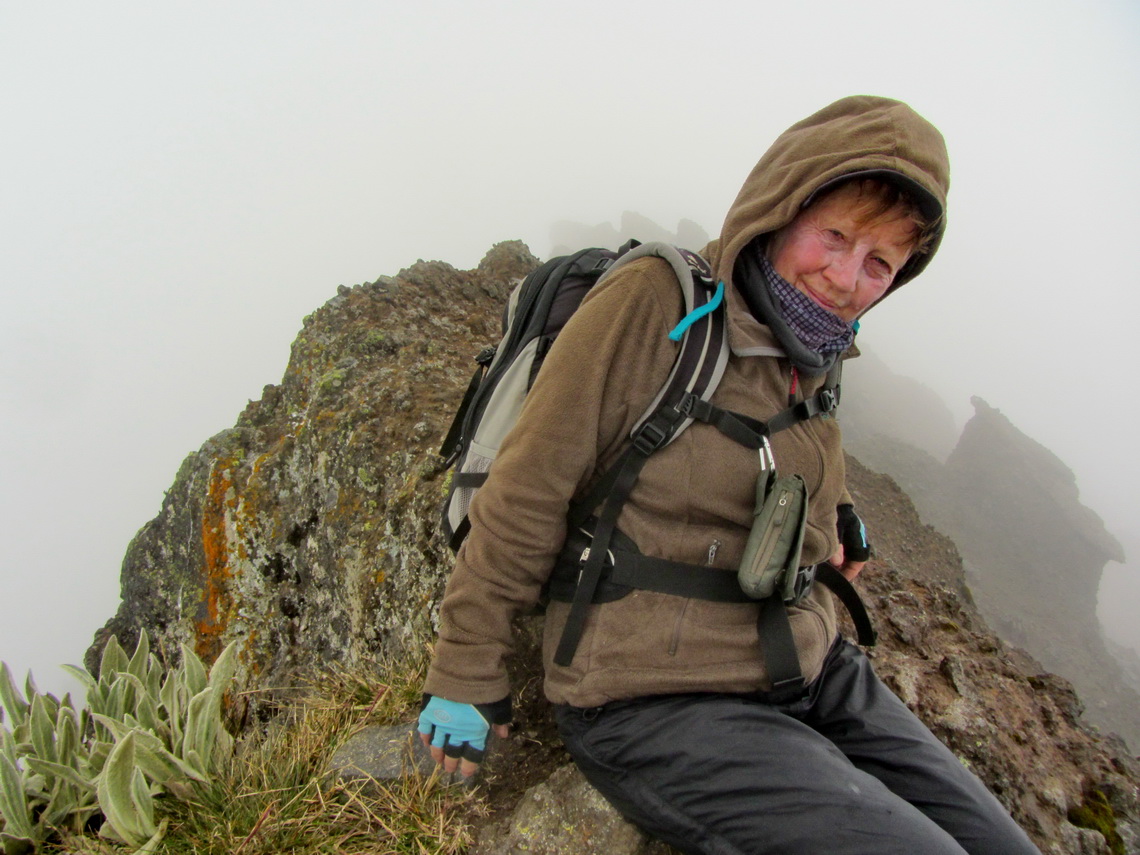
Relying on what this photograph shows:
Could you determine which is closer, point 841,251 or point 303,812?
point 841,251

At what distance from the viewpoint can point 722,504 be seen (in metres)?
2.48

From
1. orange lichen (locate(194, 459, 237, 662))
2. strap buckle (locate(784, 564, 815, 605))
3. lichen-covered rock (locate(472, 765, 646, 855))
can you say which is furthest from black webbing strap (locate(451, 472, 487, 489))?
orange lichen (locate(194, 459, 237, 662))

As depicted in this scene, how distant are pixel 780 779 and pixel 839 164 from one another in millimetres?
2409

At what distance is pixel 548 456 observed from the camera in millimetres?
2285

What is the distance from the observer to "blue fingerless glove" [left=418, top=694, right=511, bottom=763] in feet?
7.91

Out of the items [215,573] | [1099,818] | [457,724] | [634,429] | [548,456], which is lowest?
[215,573]

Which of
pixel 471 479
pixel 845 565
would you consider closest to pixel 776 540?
pixel 471 479

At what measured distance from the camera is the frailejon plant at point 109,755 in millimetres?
2717

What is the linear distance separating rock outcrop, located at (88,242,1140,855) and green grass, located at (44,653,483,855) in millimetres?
300

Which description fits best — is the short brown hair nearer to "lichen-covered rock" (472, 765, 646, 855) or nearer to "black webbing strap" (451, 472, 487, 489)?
"black webbing strap" (451, 472, 487, 489)

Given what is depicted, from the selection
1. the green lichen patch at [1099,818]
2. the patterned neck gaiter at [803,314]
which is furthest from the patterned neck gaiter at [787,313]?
the green lichen patch at [1099,818]

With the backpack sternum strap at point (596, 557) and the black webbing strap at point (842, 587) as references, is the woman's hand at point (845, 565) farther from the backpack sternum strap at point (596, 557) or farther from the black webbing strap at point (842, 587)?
the backpack sternum strap at point (596, 557)

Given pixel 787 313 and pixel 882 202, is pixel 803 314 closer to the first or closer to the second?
pixel 787 313

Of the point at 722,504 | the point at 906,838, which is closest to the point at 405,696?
the point at 722,504
